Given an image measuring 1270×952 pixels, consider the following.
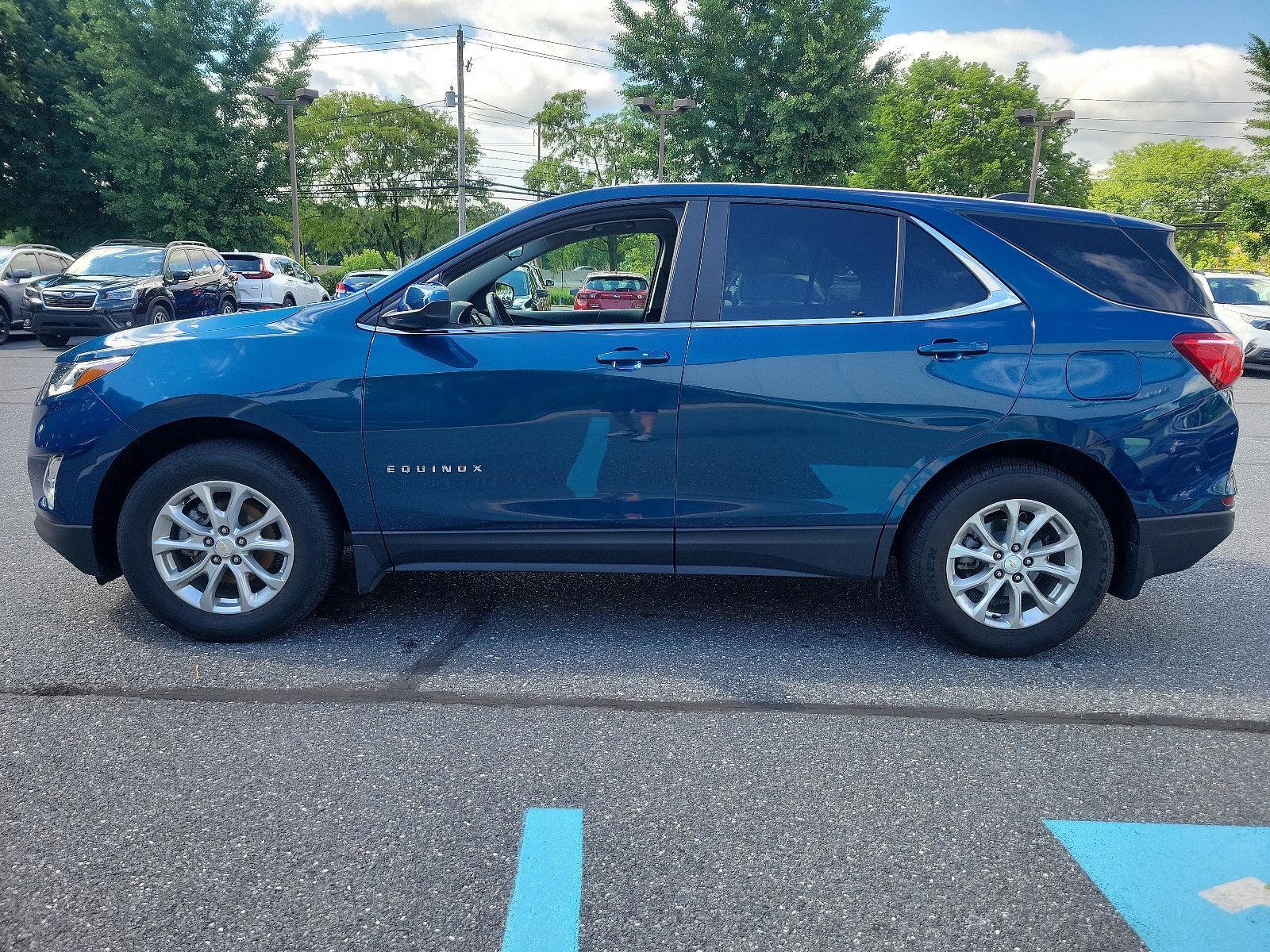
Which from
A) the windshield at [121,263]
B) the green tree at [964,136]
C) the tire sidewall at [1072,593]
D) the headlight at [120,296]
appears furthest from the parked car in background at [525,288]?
the green tree at [964,136]

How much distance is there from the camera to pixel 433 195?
211 ft

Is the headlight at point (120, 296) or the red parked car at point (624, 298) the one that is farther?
the headlight at point (120, 296)

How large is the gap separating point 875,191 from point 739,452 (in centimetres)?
128

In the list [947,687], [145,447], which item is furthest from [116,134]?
[947,687]

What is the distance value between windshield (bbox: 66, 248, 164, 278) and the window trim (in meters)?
15.9

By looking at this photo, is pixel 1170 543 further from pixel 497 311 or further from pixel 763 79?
pixel 763 79

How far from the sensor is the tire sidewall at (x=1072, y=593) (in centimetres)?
360

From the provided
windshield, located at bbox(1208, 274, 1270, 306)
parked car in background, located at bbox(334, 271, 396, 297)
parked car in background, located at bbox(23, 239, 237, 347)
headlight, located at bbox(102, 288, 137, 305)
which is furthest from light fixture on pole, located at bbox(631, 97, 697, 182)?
parked car in background, located at bbox(334, 271, 396, 297)

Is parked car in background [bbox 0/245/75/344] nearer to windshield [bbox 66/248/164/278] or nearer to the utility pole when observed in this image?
windshield [bbox 66/248/164/278]

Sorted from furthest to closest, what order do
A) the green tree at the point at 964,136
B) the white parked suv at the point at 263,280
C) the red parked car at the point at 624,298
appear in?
1. the green tree at the point at 964,136
2. the white parked suv at the point at 263,280
3. the red parked car at the point at 624,298

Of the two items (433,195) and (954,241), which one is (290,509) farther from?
(433,195)

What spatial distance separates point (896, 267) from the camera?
3.66 m

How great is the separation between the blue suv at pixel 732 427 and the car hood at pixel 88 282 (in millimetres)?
14153

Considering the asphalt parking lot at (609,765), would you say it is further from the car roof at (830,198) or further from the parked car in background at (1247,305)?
the parked car in background at (1247,305)
